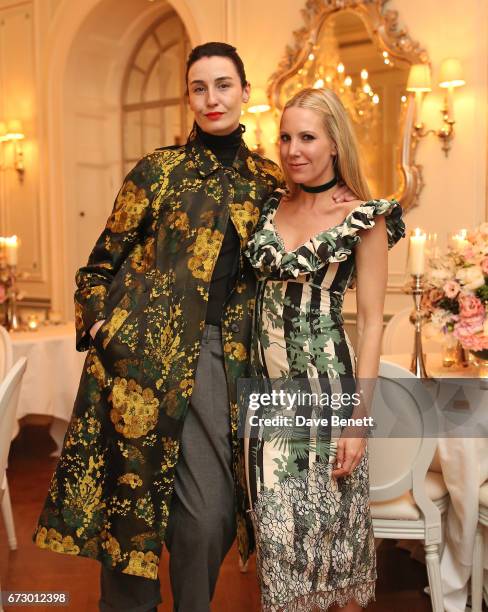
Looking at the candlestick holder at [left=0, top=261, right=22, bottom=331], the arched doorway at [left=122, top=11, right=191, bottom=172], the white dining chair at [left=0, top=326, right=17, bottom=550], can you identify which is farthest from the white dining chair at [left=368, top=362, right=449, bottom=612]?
the arched doorway at [left=122, top=11, right=191, bottom=172]

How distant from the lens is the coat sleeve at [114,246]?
2105 mm

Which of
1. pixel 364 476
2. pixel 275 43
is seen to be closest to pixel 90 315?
pixel 364 476

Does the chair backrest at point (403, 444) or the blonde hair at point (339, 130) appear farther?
the chair backrest at point (403, 444)

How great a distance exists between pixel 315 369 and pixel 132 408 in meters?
0.48

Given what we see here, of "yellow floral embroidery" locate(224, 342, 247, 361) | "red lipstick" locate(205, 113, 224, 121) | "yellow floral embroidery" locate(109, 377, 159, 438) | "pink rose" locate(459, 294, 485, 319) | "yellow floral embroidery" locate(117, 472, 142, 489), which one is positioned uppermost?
"red lipstick" locate(205, 113, 224, 121)

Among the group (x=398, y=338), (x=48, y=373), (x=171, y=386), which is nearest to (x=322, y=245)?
(x=171, y=386)

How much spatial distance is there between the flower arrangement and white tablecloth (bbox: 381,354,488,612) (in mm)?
285

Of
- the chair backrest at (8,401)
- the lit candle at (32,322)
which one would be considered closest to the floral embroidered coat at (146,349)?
the chair backrest at (8,401)

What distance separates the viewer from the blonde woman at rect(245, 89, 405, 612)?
A: 6.21 feet

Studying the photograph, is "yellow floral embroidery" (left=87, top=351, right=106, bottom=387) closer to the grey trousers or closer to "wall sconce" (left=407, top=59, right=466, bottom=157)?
the grey trousers

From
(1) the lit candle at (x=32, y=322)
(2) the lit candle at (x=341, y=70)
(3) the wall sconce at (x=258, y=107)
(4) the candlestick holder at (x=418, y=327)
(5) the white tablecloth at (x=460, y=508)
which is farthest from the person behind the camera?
(3) the wall sconce at (x=258, y=107)

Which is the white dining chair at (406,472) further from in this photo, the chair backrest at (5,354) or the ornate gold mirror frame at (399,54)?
the ornate gold mirror frame at (399,54)

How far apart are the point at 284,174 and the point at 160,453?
2.59ft

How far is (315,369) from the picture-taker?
6.28 feet
